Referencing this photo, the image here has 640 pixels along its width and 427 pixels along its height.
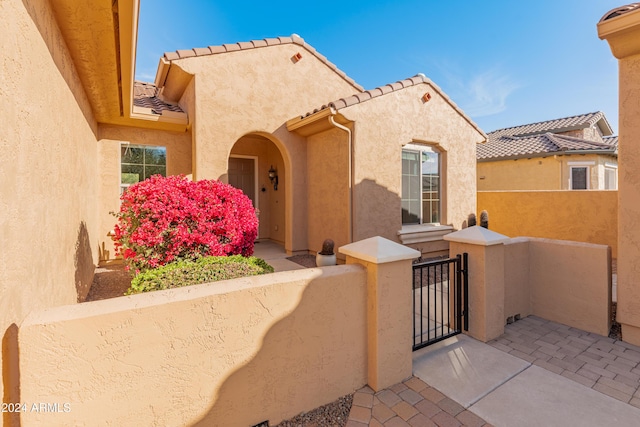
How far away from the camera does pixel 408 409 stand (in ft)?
10.0

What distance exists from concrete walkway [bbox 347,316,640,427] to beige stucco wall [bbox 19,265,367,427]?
0.60m

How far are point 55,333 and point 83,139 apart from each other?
5305mm

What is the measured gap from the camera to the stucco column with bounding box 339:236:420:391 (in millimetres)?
3303

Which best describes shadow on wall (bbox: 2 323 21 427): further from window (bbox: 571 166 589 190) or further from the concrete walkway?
window (bbox: 571 166 589 190)

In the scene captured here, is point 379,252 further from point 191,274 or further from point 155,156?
point 155,156

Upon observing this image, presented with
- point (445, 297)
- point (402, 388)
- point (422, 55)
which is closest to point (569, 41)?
point (422, 55)

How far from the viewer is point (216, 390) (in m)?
2.54

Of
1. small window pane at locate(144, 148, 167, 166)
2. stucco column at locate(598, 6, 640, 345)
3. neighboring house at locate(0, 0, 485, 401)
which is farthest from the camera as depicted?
small window pane at locate(144, 148, 167, 166)

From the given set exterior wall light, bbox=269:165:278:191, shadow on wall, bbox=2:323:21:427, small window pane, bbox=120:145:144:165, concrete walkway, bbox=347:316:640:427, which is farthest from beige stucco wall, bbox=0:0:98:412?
exterior wall light, bbox=269:165:278:191

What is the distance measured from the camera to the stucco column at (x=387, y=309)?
330 centimetres

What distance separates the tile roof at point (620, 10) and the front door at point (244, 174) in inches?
399

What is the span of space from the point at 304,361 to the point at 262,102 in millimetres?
8107

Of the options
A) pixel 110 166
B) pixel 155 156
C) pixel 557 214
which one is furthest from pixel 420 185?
pixel 110 166

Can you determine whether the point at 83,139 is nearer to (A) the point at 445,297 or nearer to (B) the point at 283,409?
(B) the point at 283,409
